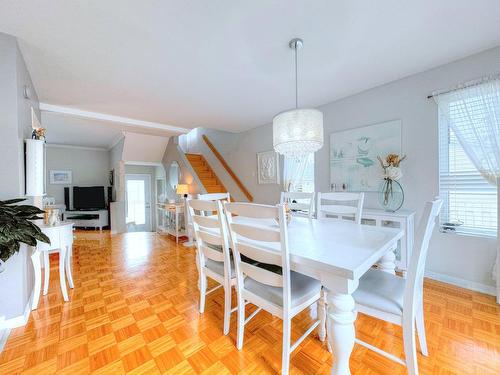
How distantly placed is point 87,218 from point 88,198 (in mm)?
568

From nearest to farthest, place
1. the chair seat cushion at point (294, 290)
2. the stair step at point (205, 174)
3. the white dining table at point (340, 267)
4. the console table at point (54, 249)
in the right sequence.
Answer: the white dining table at point (340, 267) → the chair seat cushion at point (294, 290) → the console table at point (54, 249) → the stair step at point (205, 174)

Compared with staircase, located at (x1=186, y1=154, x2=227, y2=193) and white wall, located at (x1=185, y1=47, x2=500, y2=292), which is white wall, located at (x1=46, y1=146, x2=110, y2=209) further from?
white wall, located at (x1=185, y1=47, x2=500, y2=292)

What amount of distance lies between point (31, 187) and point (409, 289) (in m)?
2.79

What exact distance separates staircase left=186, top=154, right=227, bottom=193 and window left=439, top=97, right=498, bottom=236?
3923mm

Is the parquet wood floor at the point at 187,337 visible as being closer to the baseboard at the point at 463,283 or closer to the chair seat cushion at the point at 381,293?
the baseboard at the point at 463,283

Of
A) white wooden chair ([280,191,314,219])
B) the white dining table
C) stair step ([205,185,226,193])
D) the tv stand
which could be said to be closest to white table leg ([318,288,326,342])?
the white dining table

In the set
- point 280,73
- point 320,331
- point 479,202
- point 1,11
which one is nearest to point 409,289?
point 320,331

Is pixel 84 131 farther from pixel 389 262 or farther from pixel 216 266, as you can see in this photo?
pixel 389 262

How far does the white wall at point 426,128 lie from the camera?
2043 mm

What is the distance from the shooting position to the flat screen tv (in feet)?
19.5

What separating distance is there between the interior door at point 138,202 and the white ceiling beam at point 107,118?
10.6 ft

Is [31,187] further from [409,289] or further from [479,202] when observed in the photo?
[479,202]

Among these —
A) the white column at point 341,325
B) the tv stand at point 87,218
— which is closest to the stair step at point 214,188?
the tv stand at point 87,218

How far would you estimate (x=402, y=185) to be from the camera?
8.18 feet
